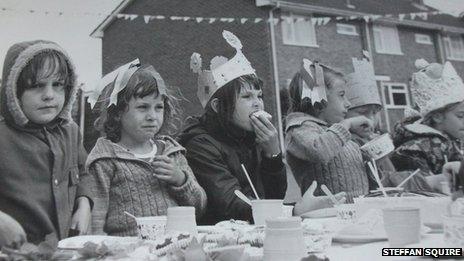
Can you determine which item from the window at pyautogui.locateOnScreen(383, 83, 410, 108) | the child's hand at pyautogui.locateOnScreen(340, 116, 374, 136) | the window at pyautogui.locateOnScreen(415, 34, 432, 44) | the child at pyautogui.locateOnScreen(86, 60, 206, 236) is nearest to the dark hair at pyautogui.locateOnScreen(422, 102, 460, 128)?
the child's hand at pyautogui.locateOnScreen(340, 116, 374, 136)


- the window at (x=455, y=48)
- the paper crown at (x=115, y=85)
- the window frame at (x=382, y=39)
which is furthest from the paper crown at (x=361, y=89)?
the window frame at (x=382, y=39)

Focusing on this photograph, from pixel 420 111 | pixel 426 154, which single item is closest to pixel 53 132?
pixel 426 154

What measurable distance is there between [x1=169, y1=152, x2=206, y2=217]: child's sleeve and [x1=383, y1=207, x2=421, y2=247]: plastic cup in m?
0.76

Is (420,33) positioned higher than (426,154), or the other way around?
(420,33)

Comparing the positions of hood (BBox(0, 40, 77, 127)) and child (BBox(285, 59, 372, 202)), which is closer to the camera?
hood (BBox(0, 40, 77, 127))

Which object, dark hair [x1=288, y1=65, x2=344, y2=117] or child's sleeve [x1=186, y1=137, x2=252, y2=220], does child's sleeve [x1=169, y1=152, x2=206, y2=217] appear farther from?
dark hair [x1=288, y1=65, x2=344, y2=117]

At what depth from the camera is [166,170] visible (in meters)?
1.36

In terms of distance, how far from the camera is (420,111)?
97.0 inches

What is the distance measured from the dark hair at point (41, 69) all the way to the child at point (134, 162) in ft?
0.63

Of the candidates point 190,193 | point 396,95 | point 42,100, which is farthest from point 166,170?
point 396,95

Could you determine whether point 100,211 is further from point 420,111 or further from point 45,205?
point 420,111

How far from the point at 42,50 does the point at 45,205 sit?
45cm

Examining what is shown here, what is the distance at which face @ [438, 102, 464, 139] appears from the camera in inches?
90.6

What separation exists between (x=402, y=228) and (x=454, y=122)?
181 cm
